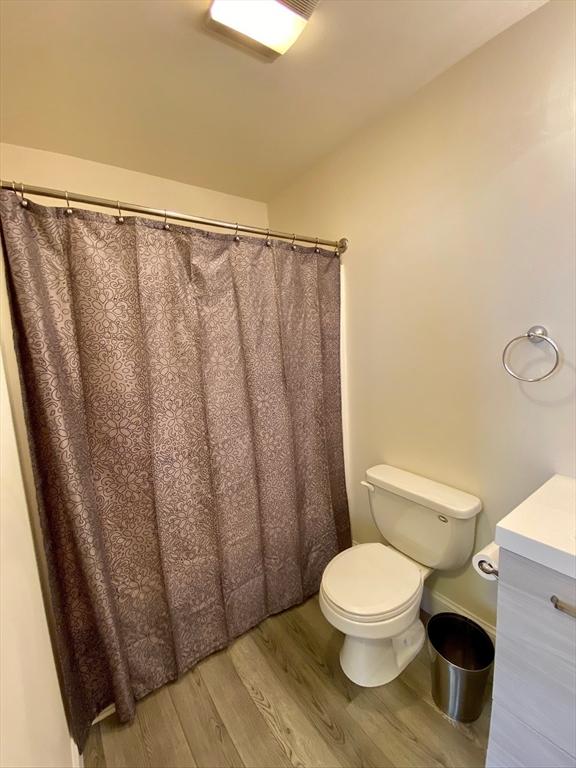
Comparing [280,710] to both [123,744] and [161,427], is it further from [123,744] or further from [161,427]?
[161,427]

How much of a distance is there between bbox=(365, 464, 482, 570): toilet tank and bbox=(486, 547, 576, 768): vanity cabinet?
0.46m

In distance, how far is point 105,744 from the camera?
3.78 ft

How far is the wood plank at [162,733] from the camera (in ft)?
3.62

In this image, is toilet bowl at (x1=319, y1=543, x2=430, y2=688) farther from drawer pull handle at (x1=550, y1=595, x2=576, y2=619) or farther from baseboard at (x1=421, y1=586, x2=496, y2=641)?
drawer pull handle at (x1=550, y1=595, x2=576, y2=619)

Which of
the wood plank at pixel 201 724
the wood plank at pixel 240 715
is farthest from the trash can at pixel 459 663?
the wood plank at pixel 201 724

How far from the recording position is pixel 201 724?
3.94 ft

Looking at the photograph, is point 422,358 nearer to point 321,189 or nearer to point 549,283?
point 549,283

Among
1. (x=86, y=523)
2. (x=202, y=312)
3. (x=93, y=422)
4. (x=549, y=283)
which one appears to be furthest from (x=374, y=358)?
(x=86, y=523)

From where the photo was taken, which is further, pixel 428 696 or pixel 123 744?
pixel 428 696

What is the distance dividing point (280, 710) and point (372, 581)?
59cm

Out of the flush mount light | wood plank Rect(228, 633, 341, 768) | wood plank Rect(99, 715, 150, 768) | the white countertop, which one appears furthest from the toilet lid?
the flush mount light

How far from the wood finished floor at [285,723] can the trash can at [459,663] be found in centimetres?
6

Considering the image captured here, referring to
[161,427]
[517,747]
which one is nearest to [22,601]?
[161,427]

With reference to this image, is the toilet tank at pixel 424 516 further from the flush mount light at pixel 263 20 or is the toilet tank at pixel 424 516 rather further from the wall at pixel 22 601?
the flush mount light at pixel 263 20
